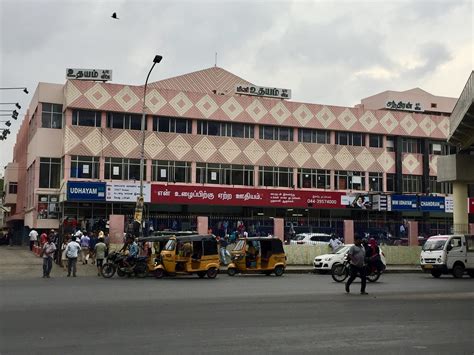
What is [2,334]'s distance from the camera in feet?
30.0

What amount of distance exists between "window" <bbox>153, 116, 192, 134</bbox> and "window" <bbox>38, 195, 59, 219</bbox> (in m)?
10.1

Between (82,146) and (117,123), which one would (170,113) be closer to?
(117,123)

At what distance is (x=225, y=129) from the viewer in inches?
2018

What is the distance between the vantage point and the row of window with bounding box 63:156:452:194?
1852 inches

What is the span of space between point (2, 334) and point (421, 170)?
53.7 m

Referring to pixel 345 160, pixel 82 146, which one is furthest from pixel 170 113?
pixel 345 160

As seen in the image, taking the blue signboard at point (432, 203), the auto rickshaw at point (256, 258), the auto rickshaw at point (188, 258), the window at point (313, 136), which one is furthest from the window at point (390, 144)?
the auto rickshaw at point (188, 258)

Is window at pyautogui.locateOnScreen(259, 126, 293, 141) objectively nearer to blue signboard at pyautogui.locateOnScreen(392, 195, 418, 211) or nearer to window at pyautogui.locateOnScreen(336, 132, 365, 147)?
window at pyautogui.locateOnScreen(336, 132, 365, 147)

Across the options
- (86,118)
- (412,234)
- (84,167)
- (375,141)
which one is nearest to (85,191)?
(84,167)

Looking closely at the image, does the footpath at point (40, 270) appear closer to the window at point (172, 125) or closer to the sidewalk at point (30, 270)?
the sidewalk at point (30, 270)

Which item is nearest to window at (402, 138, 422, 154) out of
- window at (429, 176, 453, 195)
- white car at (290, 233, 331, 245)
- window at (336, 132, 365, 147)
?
window at (429, 176, 453, 195)

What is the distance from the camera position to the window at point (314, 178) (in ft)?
175

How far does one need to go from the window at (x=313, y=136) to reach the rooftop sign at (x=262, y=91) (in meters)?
3.60

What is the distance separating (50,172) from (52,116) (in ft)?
15.2
